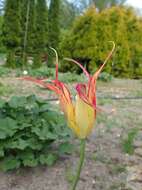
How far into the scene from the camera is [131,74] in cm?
902

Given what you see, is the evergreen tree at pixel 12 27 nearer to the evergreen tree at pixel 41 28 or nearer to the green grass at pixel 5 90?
the evergreen tree at pixel 41 28

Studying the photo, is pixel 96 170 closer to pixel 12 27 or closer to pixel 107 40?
pixel 107 40

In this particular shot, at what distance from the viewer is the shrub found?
8.18ft

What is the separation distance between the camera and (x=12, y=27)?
9.88 meters

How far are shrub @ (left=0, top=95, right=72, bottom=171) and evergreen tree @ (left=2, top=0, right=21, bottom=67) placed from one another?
7.06 meters

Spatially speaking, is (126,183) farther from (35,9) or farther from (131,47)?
(35,9)

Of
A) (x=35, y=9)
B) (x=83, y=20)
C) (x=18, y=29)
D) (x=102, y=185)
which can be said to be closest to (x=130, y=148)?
(x=102, y=185)

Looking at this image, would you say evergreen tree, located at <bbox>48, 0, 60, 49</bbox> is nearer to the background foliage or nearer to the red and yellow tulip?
the background foliage

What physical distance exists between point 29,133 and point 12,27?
7577 mm

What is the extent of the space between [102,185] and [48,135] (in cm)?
39

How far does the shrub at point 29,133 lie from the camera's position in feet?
8.18

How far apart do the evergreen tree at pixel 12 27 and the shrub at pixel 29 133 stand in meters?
7.06

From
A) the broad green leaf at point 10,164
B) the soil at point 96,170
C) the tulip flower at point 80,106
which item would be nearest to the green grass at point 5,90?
the soil at point 96,170

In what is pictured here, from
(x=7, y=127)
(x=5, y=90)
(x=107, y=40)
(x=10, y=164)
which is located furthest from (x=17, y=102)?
(x=107, y=40)
